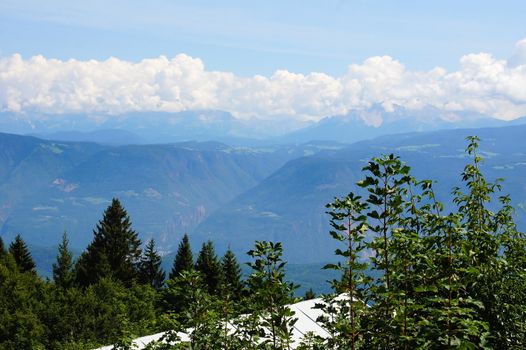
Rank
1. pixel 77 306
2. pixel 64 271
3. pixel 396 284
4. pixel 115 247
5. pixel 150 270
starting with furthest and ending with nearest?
pixel 150 270 < pixel 115 247 < pixel 64 271 < pixel 77 306 < pixel 396 284

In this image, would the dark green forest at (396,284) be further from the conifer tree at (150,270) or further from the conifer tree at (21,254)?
the conifer tree at (150,270)

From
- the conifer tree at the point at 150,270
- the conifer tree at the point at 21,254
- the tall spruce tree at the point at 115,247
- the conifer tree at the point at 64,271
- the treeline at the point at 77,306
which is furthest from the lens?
the conifer tree at the point at 150,270

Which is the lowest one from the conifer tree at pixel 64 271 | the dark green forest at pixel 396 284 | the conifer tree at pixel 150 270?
the conifer tree at pixel 150 270

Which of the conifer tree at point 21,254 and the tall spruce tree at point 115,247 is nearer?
the tall spruce tree at point 115,247

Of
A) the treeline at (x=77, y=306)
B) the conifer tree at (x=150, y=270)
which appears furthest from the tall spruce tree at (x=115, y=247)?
the conifer tree at (x=150, y=270)

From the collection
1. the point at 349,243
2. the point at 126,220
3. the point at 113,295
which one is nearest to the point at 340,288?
the point at 349,243

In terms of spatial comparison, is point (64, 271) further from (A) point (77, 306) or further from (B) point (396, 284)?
(B) point (396, 284)

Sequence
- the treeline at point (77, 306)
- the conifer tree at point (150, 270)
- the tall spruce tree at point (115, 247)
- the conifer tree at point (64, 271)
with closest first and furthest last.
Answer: the treeline at point (77, 306) < the conifer tree at point (64, 271) < the tall spruce tree at point (115, 247) < the conifer tree at point (150, 270)

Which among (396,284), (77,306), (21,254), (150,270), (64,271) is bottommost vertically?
(150,270)

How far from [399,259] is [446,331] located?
4.31ft

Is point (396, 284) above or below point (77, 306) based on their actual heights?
above

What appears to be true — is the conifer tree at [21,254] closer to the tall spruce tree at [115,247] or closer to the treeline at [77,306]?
the treeline at [77,306]

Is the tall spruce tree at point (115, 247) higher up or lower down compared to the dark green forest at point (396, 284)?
lower down

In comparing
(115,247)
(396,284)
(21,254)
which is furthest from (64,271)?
(396,284)
